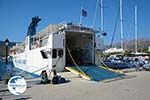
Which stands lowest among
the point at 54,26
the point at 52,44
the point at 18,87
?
the point at 18,87

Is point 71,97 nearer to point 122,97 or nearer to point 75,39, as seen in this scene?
point 122,97

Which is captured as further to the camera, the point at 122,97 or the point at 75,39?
the point at 75,39

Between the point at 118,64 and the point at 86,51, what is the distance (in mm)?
7981

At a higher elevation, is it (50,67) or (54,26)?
(54,26)

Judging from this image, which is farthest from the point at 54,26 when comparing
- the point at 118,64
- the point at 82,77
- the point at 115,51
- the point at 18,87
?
the point at 18,87

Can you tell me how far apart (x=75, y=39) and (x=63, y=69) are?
261 inches

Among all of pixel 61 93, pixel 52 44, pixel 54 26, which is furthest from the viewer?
pixel 54 26

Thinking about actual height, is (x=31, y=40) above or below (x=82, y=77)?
above

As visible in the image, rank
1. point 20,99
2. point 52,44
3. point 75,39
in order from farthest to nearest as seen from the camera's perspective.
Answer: point 75,39, point 52,44, point 20,99

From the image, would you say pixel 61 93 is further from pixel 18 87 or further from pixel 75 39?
pixel 75 39

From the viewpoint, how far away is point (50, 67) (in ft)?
70.5

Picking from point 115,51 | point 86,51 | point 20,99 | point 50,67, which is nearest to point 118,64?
point 115,51

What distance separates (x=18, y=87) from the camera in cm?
664

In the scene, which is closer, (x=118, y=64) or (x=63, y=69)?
(x=63, y=69)
